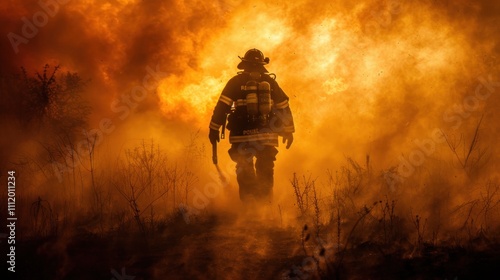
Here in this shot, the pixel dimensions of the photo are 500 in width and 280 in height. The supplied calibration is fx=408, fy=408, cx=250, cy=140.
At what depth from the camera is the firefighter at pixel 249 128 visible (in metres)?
6.63

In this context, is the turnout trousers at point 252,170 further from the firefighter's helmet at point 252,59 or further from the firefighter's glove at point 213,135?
the firefighter's helmet at point 252,59

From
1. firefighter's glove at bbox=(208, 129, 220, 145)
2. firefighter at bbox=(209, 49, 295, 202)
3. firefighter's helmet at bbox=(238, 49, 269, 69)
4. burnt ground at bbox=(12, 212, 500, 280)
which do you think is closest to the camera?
burnt ground at bbox=(12, 212, 500, 280)

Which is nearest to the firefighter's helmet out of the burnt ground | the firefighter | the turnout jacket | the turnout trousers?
the firefighter

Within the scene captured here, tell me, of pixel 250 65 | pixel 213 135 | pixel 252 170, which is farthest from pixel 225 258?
pixel 250 65

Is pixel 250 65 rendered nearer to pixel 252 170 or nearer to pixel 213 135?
Result: pixel 213 135

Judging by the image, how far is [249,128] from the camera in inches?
265

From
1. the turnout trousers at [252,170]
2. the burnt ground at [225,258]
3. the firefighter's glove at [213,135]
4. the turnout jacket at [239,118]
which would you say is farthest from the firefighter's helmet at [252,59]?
the burnt ground at [225,258]

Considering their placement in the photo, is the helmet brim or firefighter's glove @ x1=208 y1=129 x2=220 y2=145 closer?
firefighter's glove @ x1=208 y1=129 x2=220 y2=145

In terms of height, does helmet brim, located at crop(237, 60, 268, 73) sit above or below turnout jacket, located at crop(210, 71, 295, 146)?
above

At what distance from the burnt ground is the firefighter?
1.30 metres

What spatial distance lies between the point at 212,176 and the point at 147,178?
1454mm

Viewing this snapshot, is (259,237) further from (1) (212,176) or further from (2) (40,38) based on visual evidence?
(2) (40,38)

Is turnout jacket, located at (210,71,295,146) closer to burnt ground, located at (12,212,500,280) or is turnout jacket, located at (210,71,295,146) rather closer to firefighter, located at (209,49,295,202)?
firefighter, located at (209,49,295,202)

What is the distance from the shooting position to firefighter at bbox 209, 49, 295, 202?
6633 millimetres
